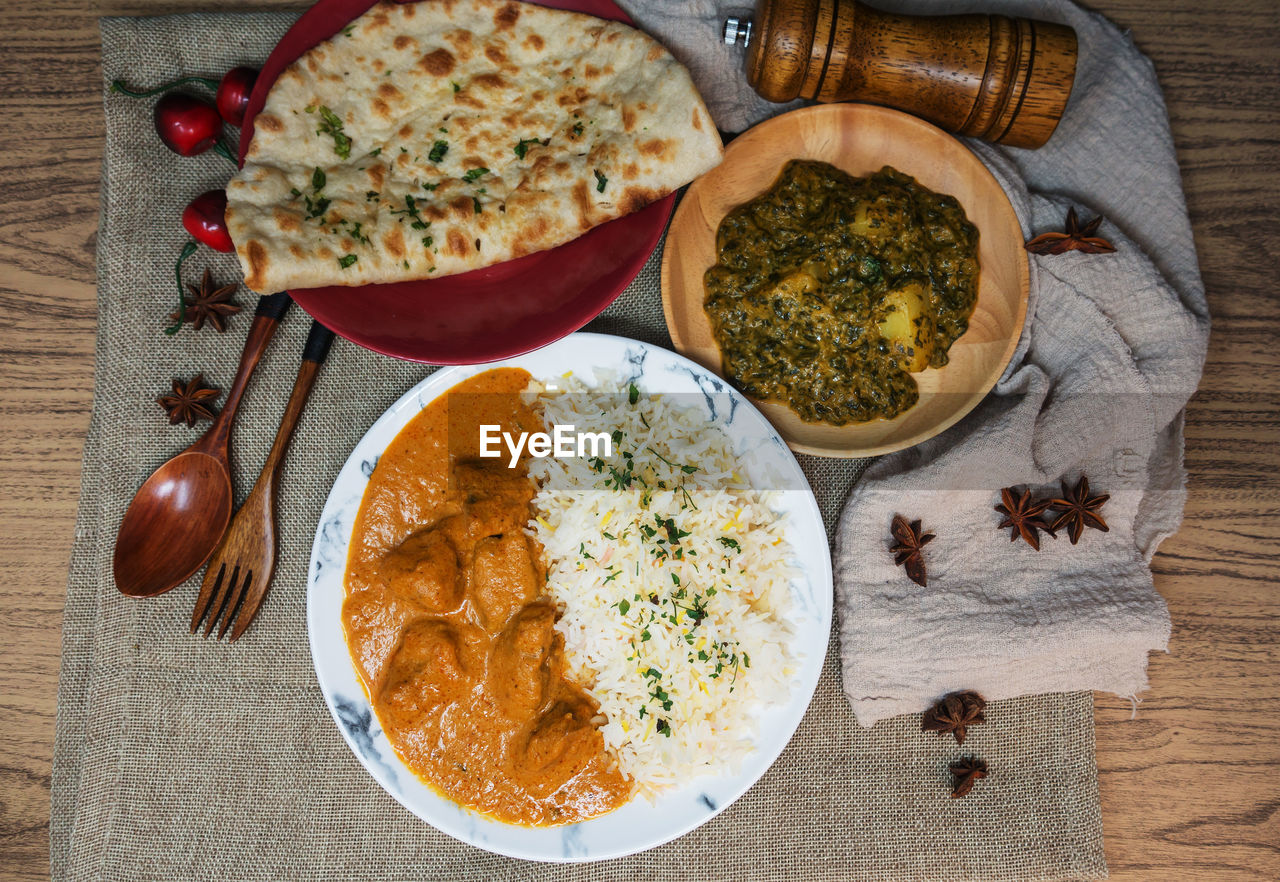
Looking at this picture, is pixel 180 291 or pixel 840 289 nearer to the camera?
pixel 840 289

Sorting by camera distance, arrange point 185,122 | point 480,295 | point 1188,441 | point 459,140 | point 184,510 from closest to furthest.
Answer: point 459,140, point 480,295, point 185,122, point 184,510, point 1188,441

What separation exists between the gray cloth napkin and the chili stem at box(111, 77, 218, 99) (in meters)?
1.77

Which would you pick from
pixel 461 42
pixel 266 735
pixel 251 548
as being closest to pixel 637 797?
pixel 266 735

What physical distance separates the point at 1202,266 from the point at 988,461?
1276mm

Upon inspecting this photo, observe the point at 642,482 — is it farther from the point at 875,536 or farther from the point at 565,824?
the point at 565,824

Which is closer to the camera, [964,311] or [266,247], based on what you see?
[266,247]

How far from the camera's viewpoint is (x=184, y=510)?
2.86 metres

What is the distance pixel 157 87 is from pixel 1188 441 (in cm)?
432

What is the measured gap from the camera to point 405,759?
2.71 meters

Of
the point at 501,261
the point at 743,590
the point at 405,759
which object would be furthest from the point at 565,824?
the point at 501,261

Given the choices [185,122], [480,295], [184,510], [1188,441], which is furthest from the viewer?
[1188,441]

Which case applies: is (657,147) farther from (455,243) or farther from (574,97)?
(455,243)
